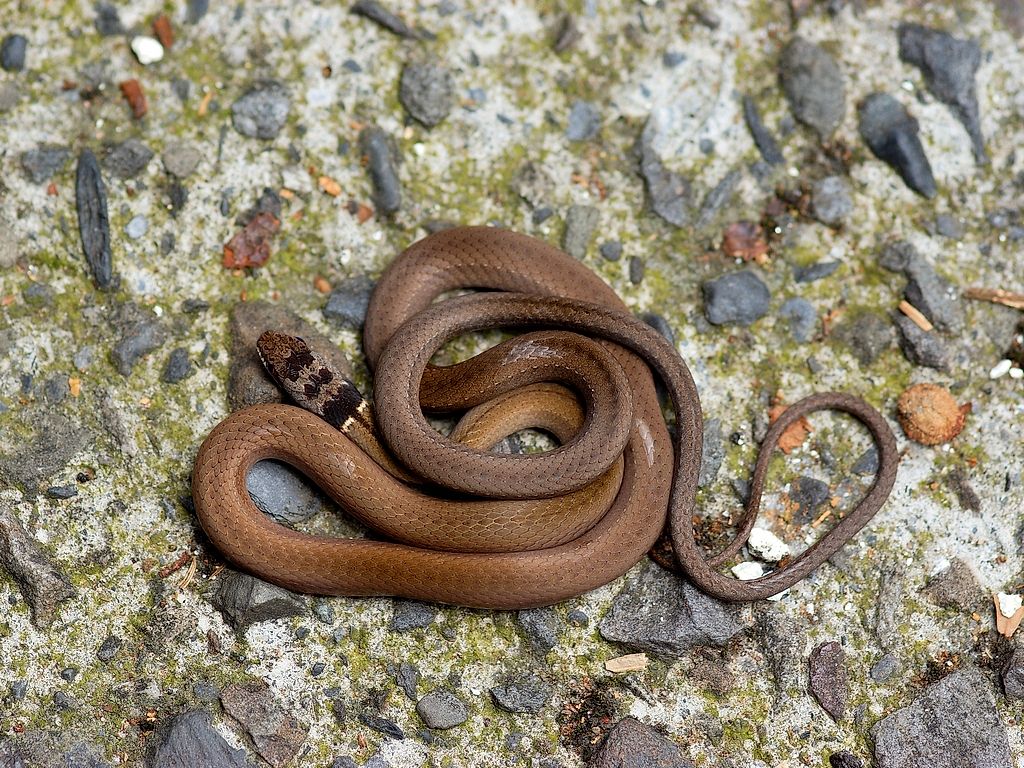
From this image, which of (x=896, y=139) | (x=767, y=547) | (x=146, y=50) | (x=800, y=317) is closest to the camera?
(x=767, y=547)

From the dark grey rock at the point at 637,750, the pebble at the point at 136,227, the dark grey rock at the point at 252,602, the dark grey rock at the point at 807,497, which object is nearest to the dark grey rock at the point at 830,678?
the dark grey rock at the point at 807,497

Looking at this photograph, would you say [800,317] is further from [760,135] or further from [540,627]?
[540,627]


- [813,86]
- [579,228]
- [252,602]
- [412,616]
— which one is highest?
[813,86]

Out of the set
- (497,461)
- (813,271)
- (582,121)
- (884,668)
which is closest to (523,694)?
(497,461)

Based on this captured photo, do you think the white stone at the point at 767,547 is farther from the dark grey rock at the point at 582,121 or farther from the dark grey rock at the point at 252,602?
the dark grey rock at the point at 582,121

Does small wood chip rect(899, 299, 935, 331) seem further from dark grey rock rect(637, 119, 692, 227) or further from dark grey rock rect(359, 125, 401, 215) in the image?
dark grey rock rect(359, 125, 401, 215)
